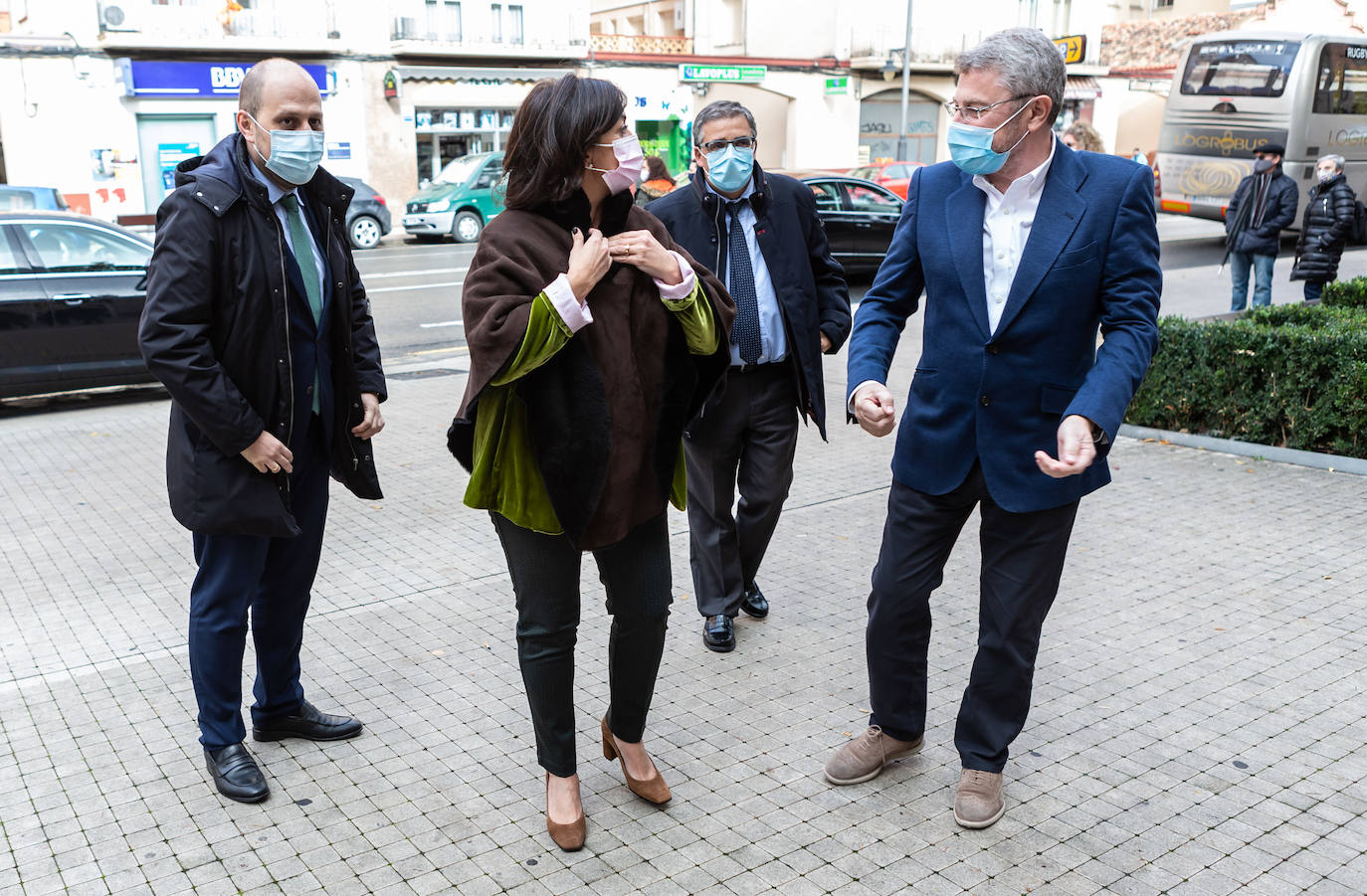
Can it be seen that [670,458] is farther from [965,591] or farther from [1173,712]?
[965,591]

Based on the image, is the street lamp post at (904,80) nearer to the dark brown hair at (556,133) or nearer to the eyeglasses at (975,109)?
the eyeglasses at (975,109)

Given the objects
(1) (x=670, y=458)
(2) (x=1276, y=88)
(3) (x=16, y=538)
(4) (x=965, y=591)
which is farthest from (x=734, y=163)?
(2) (x=1276, y=88)

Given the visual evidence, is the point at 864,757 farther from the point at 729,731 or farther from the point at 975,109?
the point at 975,109

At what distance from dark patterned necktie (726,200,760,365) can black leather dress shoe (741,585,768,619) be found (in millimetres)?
975

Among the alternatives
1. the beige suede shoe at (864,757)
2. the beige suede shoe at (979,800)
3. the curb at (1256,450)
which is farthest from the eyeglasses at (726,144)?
the curb at (1256,450)

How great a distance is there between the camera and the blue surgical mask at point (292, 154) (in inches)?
126

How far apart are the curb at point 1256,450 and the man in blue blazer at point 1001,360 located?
441 centimetres

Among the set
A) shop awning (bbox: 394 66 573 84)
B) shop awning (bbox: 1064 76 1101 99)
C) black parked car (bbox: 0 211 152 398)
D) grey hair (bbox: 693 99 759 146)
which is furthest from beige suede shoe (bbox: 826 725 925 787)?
shop awning (bbox: 1064 76 1101 99)

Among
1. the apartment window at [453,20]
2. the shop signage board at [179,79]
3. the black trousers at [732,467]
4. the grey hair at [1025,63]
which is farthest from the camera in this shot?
the apartment window at [453,20]

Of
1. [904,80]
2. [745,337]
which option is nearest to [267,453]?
[745,337]

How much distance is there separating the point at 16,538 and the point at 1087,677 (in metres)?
4.93

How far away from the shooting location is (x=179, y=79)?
27.0 metres

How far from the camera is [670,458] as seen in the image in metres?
3.08

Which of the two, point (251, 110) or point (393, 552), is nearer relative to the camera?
point (251, 110)
